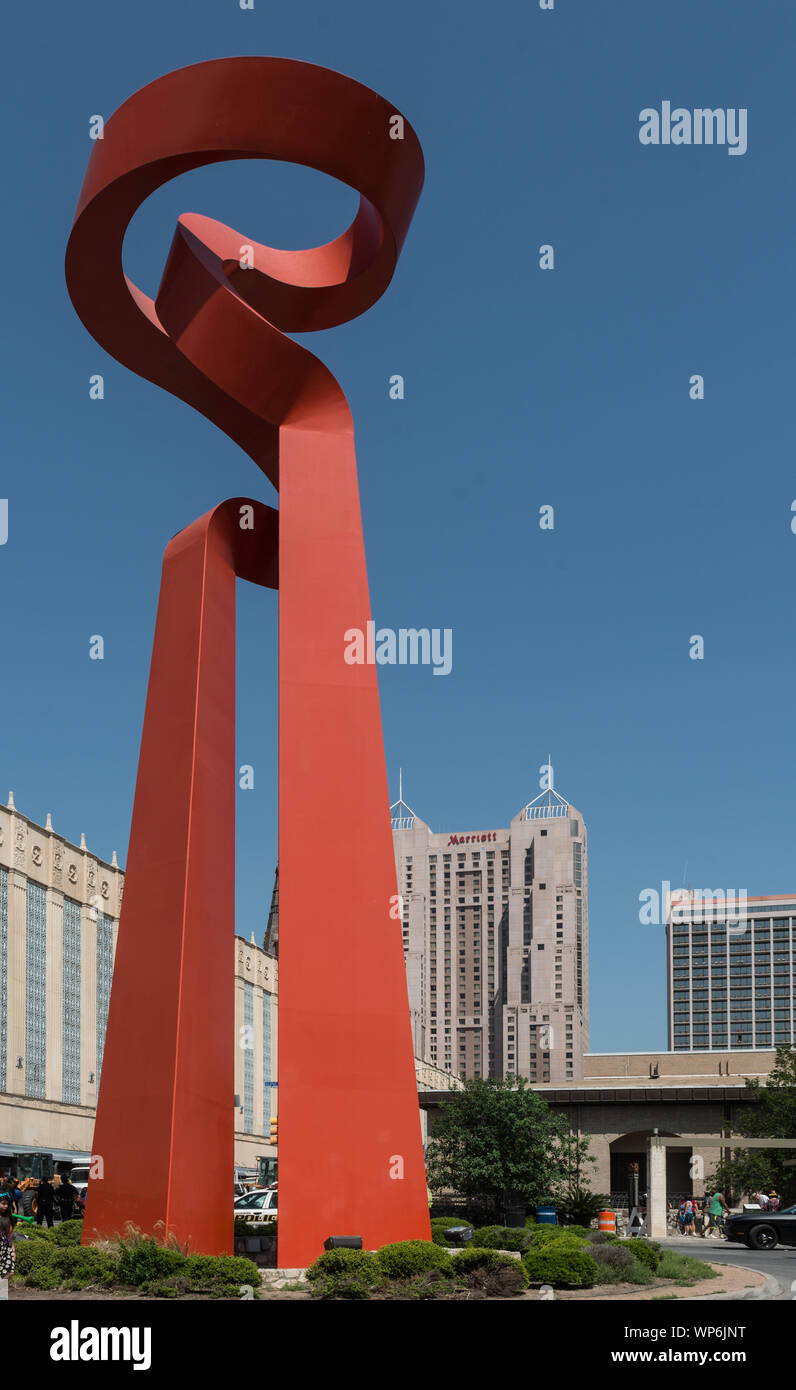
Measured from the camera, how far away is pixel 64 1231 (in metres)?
20.0

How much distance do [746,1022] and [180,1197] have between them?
631 ft

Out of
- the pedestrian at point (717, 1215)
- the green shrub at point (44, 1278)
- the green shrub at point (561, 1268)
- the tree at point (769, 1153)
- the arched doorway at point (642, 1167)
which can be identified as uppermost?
the green shrub at point (44, 1278)

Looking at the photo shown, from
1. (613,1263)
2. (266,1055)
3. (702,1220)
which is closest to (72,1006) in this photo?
(266,1055)

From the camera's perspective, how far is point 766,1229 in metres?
29.8

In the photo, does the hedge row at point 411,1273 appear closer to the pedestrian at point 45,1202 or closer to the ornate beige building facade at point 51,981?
the pedestrian at point 45,1202

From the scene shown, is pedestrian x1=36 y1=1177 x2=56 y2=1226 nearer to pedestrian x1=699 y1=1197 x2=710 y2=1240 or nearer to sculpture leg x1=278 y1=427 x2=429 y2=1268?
sculpture leg x1=278 y1=427 x2=429 y2=1268

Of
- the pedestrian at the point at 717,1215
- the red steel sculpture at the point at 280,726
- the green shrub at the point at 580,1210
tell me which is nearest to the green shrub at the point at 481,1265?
the red steel sculpture at the point at 280,726

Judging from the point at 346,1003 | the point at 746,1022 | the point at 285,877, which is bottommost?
the point at 746,1022

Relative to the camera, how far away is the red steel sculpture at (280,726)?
1798 cm

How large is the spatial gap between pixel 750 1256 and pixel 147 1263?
16651 millimetres

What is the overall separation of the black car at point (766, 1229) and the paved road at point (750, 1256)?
24 centimetres

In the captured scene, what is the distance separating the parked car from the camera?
31.2 m
